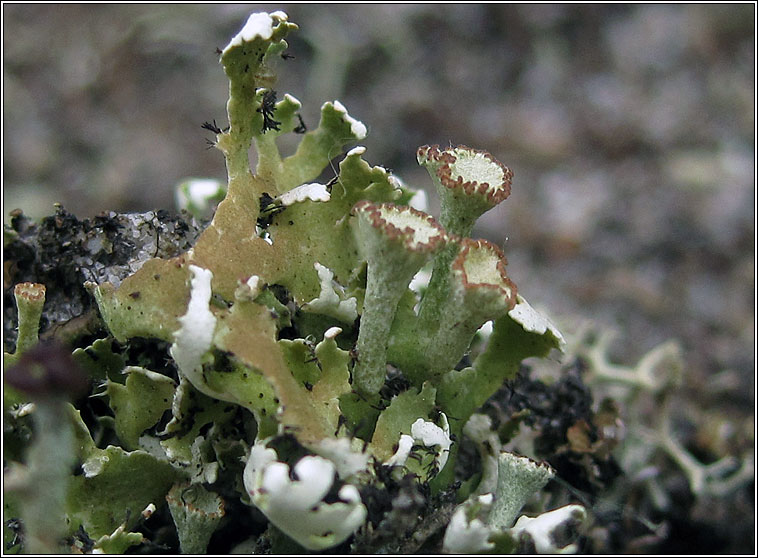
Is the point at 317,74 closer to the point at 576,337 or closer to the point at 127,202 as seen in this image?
the point at 127,202

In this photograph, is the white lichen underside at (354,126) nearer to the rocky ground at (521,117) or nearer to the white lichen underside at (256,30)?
the white lichen underside at (256,30)

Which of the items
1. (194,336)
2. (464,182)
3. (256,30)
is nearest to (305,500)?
(194,336)

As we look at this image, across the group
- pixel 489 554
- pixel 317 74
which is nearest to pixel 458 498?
pixel 489 554

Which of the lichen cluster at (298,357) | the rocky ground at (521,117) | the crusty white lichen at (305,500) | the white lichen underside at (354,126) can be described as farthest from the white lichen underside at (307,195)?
the rocky ground at (521,117)

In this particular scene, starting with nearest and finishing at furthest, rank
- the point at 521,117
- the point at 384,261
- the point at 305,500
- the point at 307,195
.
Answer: the point at 305,500, the point at 384,261, the point at 307,195, the point at 521,117

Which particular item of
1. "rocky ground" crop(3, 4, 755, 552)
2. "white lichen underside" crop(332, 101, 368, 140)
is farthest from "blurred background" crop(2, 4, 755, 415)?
"white lichen underside" crop(332, 101, 368, 140)

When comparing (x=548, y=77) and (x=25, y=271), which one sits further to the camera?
(x=548, y=77)

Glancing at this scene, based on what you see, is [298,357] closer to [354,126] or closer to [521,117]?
[354,126]
